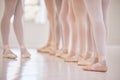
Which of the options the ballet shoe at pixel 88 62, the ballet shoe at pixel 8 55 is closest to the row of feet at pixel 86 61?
the ballet shoe at pixel 88 62

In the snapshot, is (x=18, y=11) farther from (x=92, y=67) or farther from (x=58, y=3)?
(x=92, y=67)

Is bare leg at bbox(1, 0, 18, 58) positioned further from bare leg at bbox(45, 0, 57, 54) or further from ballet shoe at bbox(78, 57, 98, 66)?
ballet shoe at bbox(78, 57, 98, 66)

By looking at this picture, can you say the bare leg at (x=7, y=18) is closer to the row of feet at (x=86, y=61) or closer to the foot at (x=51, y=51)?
the row of feet at (x=86, y=61)

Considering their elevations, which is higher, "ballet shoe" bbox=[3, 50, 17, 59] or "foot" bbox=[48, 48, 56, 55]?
"foot" bbox=[48, 48, 56, 55]

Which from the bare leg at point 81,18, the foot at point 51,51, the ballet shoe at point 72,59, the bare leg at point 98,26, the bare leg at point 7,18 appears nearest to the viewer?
the bare leg at point 98,26

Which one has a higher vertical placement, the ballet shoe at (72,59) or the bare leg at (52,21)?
the bare leg at (52,21)

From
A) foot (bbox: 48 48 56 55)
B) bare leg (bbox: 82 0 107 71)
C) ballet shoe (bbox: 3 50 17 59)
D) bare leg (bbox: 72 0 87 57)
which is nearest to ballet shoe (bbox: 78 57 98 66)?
bare leg (bbox: 82 0 107 71)

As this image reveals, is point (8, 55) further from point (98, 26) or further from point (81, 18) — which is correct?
point (98, 26)

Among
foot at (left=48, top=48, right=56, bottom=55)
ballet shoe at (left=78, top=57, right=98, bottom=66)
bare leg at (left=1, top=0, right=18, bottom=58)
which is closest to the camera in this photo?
ballet shoe at (left=78, top=57, right=98, bottom=66)

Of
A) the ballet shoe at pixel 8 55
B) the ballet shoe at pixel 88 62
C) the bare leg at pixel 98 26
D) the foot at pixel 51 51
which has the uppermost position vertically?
the bare leg at pixel 98 26

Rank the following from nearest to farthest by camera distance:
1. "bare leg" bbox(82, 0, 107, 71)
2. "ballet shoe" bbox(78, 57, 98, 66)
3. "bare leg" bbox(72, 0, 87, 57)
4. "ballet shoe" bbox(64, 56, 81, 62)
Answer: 1. "bare leg" bbox(82, 0, 107, 71)
2. "ballet shoe" bbox(78, 57, 98, 66)
3. "bare leg" bbox(72, 0, 87, 57)
4. "ballet shoe" bbox(64, 56, 81, 62)

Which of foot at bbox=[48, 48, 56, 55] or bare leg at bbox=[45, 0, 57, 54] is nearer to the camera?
foot at bbox=[48, 48, 56, 55]

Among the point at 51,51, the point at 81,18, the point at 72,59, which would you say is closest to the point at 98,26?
the point at 81,18

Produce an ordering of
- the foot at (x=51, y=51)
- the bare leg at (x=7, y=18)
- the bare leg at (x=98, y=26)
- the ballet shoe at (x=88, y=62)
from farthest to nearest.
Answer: the foot at (x=51, y=51) < the bare leg at (x=7, y=18) < the ballet shoe at (x=88, y=62) < the bare leg at (x=98, y=26)
